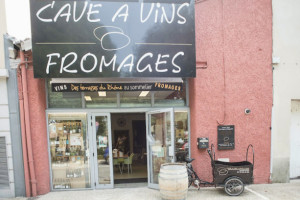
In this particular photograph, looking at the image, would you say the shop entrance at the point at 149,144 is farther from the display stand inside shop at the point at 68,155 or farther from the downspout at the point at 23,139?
the downspout at the point at 23,139

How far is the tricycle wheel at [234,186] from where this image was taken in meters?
5.00

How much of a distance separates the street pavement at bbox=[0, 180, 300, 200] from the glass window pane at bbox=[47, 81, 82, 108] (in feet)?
7.85

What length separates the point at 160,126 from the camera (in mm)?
5707

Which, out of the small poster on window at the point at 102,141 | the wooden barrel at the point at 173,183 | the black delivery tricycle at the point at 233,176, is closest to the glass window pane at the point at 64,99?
the small poster on window at the point at 102,141

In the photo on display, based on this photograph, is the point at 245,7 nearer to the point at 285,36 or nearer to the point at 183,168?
the point at 285,36

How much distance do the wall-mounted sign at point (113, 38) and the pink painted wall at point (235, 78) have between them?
2.26 feet

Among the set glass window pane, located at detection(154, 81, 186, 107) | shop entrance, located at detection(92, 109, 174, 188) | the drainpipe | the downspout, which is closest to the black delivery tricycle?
shop entrance, located at detection(92, 109, 174, 188)

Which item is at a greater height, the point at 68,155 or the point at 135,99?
the point at 135,99

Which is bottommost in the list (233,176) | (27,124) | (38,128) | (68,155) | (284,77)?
(233,176)

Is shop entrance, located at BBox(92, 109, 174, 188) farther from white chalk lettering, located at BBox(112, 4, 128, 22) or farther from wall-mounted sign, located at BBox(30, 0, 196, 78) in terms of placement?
white chalk lettering, located at BBox(112, 4, 128, 22)

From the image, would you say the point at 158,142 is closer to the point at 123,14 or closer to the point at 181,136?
the point at 181,136

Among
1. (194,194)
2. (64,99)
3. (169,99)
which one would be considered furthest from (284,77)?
(64,99)

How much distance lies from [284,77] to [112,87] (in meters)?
5.06

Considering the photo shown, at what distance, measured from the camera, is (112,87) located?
5344 mm
